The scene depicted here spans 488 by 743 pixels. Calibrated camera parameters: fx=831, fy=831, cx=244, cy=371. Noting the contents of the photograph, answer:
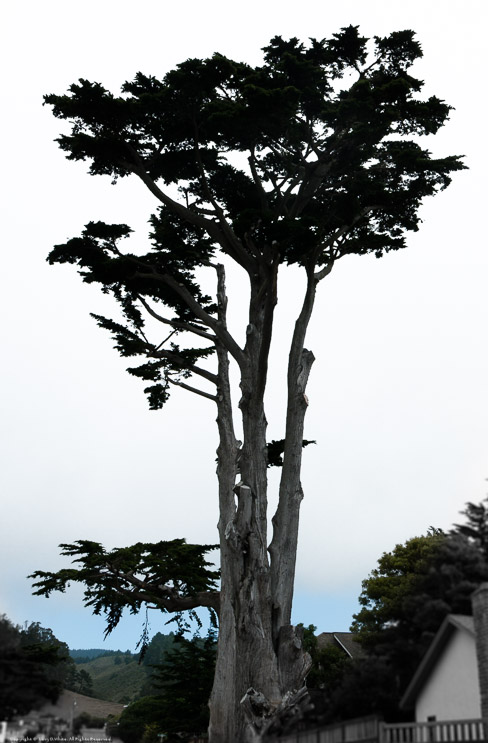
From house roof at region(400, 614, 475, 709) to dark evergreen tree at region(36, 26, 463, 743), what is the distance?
5412 mm

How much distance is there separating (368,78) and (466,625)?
49.6 feet

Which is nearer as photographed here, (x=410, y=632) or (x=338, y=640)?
Result: (x=410, y=632)

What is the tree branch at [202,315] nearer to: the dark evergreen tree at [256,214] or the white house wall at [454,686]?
the dark evergreen tree at [256,214]

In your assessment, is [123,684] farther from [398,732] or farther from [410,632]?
[398,732]

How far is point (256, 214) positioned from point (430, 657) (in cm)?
1151

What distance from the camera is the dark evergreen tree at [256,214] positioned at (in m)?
20.6

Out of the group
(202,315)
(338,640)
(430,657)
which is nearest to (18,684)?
(430,657)

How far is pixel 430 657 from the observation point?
14.3 m

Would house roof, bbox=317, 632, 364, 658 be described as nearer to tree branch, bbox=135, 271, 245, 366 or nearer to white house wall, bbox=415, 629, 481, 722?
tree branch, bbox=135, 271, 245, 366

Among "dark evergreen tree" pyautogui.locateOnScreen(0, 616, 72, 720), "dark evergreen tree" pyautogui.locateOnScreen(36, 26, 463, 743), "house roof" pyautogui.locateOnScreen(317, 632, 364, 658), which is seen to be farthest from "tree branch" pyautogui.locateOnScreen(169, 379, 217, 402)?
"house roof" pyautogui.locateOnScreen(317, 632, 364, 658)

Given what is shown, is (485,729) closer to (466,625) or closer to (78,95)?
(466,625)

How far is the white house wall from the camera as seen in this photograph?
44.2 ft

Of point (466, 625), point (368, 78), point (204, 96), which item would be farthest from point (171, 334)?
point (466, 625)

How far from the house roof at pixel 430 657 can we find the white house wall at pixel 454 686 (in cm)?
7
